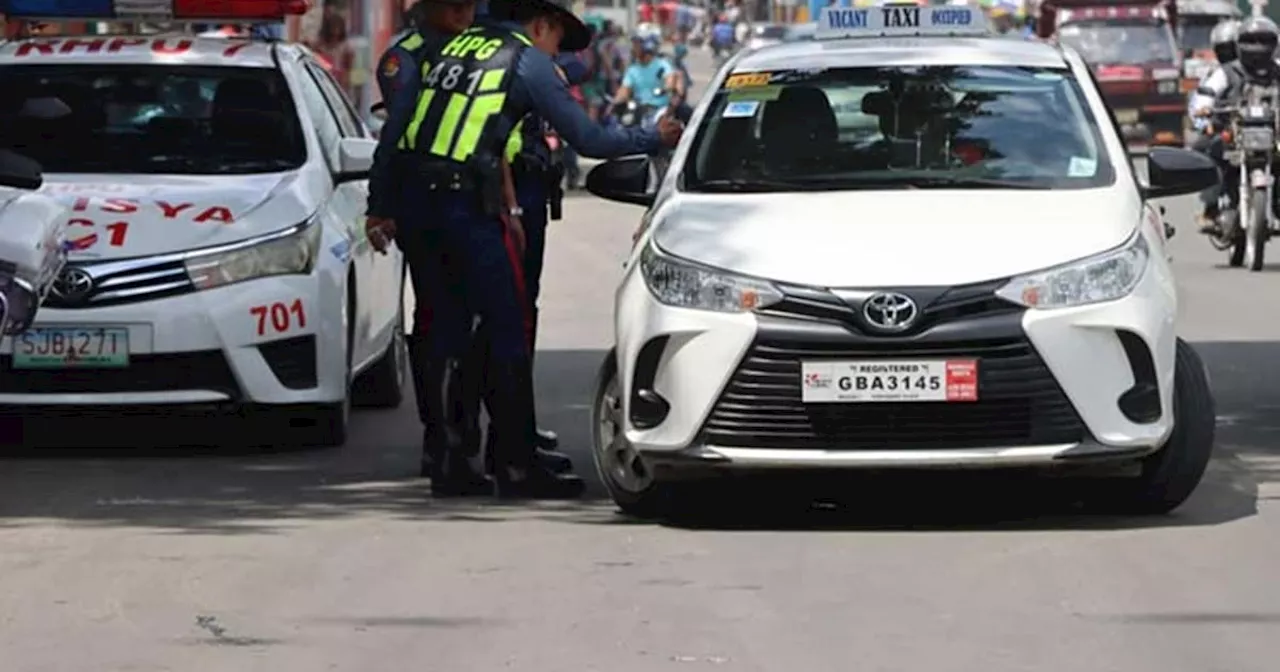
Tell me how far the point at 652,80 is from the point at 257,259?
2586cm

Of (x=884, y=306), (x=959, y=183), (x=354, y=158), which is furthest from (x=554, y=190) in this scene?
(x=884, y=306)

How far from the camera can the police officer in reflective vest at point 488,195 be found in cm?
1073

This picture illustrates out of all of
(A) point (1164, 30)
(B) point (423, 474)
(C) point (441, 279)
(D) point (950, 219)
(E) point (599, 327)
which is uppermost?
(D) point (950, 219)

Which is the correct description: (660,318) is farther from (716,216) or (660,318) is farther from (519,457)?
(519,457)

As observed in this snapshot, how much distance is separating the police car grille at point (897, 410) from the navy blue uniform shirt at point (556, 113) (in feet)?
4.43

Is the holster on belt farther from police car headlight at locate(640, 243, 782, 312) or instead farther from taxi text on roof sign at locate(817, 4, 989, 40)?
police car headlight at locate(640, 243, 782, 312)

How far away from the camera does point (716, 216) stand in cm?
1021

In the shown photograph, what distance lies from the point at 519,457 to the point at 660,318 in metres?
1.43

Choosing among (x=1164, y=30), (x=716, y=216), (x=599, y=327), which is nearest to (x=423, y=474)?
(x=716, y=216)

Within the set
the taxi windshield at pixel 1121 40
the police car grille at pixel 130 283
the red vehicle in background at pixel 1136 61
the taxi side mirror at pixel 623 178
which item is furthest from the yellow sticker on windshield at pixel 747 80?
the taxi windshield at pixel 1121 40

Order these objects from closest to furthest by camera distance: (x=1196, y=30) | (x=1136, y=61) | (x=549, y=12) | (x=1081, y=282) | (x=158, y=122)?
(x=1081, y=282)
(x=549, y=12)
(x=158, y=122)
(x=1136, y=61)
(x=1196, y=30)

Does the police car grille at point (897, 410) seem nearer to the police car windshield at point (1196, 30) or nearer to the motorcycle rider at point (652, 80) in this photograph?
the motorcycle rider at point (652, 80)

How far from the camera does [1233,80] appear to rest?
77.0 feet

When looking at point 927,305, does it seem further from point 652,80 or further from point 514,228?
point 652,80
